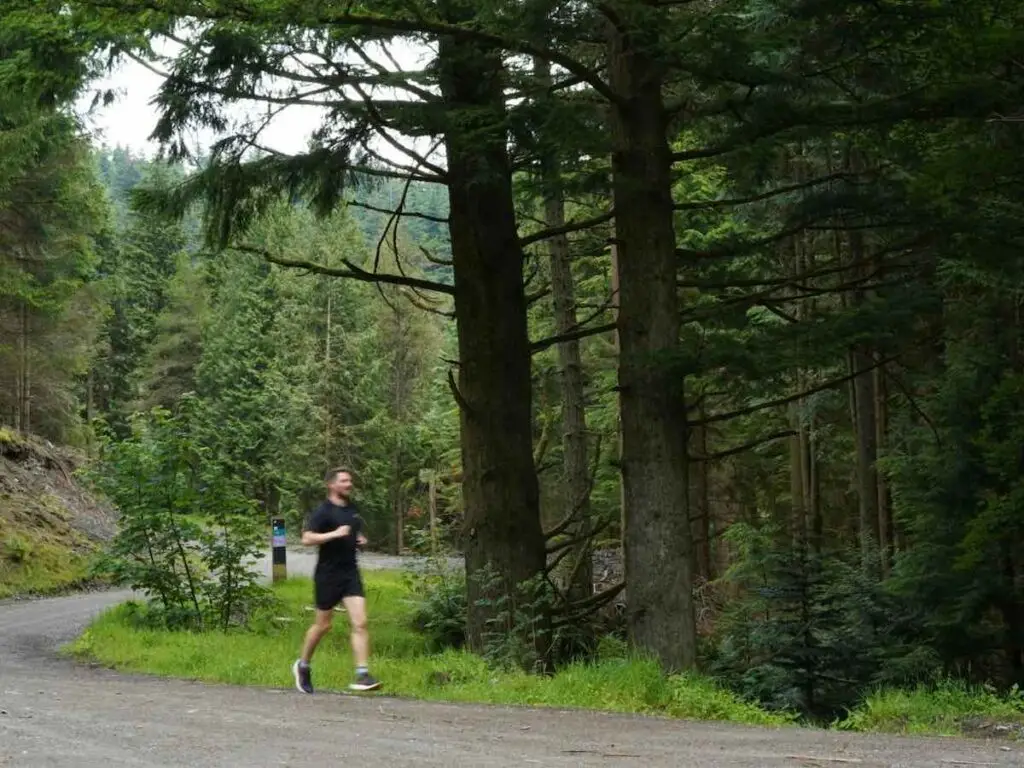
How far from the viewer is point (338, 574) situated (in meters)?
8.40

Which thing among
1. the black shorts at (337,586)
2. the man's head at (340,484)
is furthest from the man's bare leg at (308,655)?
the man's head at (340,484)

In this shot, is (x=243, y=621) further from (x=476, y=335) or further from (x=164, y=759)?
(x=164, y=759)

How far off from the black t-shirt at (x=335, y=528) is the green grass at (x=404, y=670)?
1.12 m

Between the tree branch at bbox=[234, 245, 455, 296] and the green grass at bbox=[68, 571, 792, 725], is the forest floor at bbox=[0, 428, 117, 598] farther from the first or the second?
the tree branch at bbox=[234, 245, 455, 296]

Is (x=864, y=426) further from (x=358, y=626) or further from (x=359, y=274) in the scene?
(x=358, y=626)

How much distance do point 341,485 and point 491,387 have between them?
3085 mm

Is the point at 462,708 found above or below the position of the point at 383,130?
below

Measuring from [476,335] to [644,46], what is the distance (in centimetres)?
393

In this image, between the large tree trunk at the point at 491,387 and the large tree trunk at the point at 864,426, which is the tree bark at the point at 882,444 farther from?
the large tree trunk at the point at 491,387

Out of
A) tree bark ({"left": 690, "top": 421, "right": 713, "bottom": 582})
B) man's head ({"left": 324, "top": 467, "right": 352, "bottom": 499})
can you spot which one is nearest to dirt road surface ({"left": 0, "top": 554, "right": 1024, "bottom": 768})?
man's head ({"left": 324, "top": 467, "right": 352, "bottom": 499})

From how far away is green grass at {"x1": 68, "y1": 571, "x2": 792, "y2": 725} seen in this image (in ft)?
25.9

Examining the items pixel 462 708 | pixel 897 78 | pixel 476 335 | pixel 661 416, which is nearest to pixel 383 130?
pixel 476 335

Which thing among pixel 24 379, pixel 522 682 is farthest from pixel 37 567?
pixel 24 379

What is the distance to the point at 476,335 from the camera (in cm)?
1136
